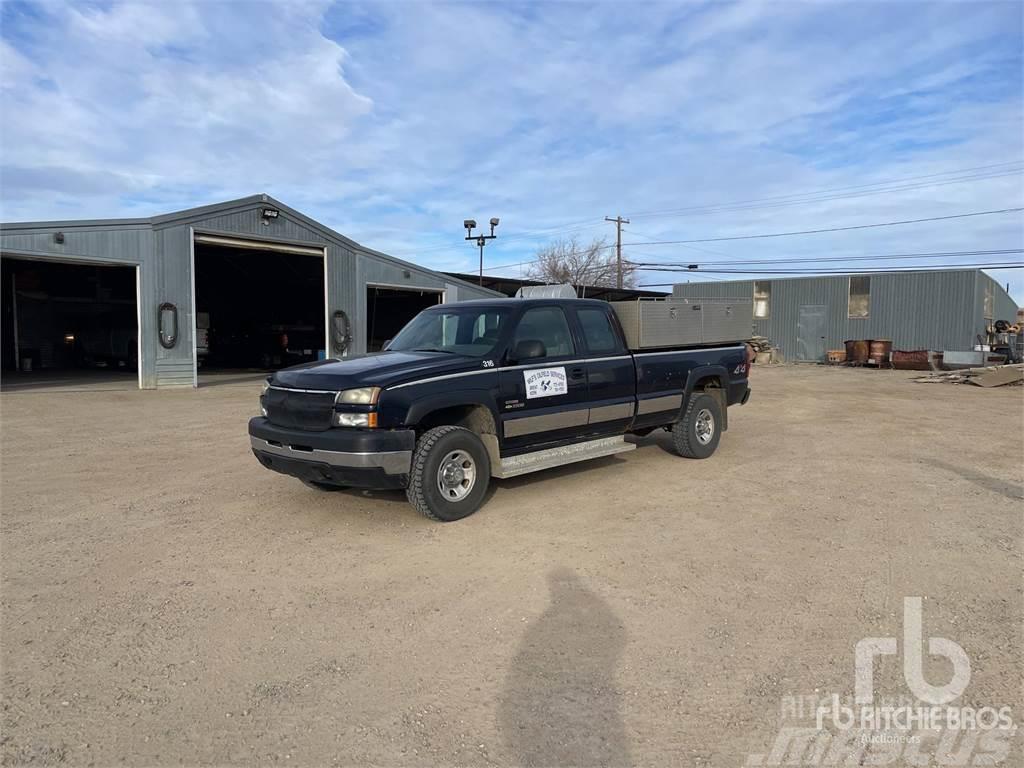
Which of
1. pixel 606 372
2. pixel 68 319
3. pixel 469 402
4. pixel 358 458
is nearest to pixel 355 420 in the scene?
pixel 358 458

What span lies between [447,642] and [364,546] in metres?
1.68

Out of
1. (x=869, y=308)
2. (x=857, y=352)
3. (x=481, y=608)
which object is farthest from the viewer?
(x=869, y=308)

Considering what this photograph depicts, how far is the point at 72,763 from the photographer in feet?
8.72

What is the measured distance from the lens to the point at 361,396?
5344 millimetres

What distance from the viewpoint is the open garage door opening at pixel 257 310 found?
980 inches

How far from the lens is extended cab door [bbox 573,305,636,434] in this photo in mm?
6949

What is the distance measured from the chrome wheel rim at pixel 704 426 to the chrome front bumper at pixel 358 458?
4282 millimetres

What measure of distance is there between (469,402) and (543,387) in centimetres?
89

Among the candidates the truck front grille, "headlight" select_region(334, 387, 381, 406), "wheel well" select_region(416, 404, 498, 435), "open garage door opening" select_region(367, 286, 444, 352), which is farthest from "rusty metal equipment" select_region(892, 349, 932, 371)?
the truck front grille

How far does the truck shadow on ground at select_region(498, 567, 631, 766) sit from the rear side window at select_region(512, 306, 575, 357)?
294 cm

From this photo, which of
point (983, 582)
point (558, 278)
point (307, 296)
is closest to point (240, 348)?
point (307, 296)

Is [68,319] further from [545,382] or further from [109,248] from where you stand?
[545,382]

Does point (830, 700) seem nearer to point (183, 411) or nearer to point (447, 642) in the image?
point (447, 642)

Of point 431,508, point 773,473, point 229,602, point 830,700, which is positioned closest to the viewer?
point 830,700
